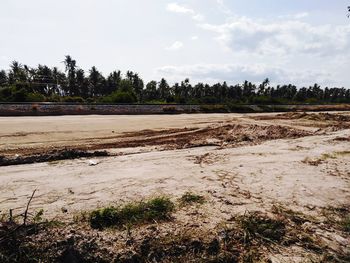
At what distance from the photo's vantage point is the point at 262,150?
1145 centimetres

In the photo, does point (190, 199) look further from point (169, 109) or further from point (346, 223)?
point (169, 109)

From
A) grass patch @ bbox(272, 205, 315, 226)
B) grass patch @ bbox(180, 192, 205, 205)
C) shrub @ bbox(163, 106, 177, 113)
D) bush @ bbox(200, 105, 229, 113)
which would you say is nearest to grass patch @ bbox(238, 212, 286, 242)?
grass patch @ bbox(272, 205, 315, 226)

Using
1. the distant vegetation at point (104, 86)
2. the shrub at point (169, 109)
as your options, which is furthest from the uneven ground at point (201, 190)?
the distant vegetation at point (104, 86)

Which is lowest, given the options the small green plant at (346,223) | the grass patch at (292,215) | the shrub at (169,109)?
the small green plant at (346,223)

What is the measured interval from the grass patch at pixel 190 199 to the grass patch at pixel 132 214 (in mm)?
375

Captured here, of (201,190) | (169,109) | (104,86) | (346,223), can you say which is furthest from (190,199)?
(104,86)

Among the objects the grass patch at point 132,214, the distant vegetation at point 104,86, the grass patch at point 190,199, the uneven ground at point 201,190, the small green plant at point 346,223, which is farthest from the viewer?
the distant vegetation at point 104,86

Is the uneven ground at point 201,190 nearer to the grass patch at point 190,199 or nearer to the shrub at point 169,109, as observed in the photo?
the grass patch at point 190,199

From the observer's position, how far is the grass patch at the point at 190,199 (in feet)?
20.0

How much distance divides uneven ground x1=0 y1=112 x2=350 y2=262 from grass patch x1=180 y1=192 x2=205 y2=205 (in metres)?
0.12

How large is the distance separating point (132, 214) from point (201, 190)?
6.65 ft

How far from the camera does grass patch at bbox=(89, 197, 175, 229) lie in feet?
16.7

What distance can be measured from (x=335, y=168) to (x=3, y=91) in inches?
1842

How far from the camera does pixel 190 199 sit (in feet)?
20.5
